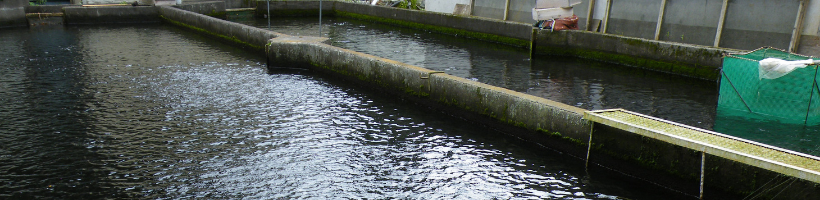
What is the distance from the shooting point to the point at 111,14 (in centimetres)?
2656

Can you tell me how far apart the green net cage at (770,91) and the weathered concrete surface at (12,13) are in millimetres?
25232

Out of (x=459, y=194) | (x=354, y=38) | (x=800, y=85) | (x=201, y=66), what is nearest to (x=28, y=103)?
(x=201, y=66)

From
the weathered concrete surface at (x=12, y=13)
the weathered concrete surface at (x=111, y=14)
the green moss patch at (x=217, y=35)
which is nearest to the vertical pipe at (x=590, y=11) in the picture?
the green moss patch at (x=217, y=35)

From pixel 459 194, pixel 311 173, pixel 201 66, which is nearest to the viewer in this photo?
pixel 459 194

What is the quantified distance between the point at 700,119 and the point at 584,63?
6445 millimetres

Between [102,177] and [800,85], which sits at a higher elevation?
[800,85]

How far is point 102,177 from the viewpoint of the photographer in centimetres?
768

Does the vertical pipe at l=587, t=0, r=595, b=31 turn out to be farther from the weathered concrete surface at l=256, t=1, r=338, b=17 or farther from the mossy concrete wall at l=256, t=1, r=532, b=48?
the weathered concrete surface at l=256, t=1, r=338, b=17

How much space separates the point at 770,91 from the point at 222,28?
655 inches

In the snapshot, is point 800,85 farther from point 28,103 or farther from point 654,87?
point 28,103

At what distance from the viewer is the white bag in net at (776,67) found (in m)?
9.17

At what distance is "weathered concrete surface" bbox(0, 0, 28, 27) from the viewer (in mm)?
24094

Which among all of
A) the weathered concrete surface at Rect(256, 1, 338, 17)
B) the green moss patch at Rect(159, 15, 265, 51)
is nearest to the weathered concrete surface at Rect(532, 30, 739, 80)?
the green moss patch at Rect(159, 15, 265, 51)

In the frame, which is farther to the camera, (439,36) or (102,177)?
(439,36)
